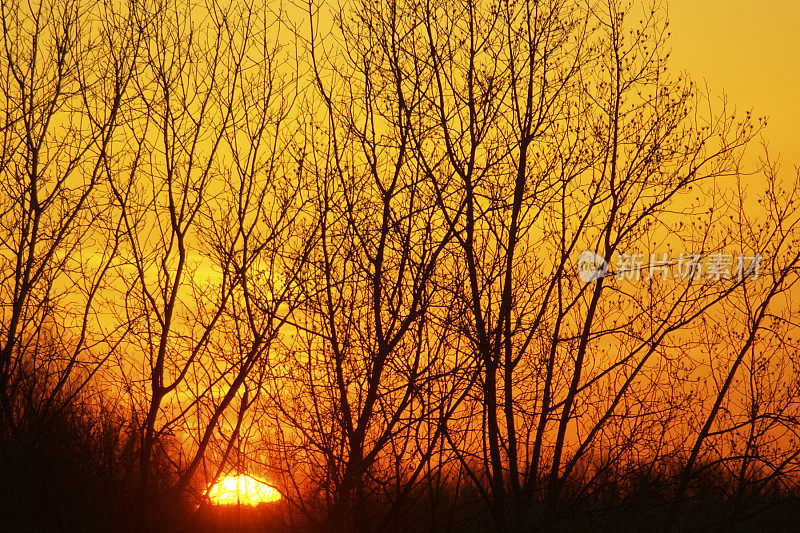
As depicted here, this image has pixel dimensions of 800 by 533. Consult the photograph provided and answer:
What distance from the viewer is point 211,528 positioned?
11.0 metres

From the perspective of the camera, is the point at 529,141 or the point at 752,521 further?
the point at 752,521

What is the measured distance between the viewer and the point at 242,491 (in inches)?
368

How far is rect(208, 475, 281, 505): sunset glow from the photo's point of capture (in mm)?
9195

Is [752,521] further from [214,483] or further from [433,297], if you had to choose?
[214,483]

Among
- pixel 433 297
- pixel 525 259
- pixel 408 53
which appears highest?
pixel 408 53

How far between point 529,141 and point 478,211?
47.5 inches

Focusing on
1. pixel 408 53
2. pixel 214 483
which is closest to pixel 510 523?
pixel 214 483

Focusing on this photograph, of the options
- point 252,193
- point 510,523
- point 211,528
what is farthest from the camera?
point 211,528

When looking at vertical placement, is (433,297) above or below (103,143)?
below

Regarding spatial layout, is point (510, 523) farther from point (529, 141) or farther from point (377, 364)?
point (529, 141)

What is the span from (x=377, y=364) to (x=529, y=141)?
3.30 meters

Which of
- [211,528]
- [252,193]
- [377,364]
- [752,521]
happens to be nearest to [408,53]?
[252,193]

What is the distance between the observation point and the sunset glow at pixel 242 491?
9.20m

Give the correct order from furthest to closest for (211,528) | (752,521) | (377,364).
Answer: (752,521)
(211,528)
(377,364)
